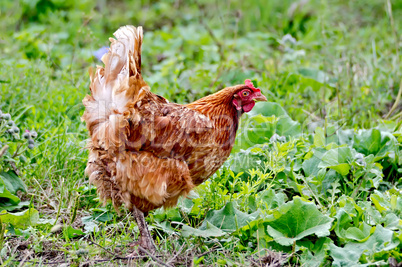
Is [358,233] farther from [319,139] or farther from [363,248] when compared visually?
[319,139]

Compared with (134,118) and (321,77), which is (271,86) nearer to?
(321,77)

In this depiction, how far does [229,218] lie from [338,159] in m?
1.03

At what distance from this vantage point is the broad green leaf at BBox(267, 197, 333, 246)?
277cm

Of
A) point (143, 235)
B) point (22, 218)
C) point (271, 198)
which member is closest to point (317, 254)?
point (271, 198)

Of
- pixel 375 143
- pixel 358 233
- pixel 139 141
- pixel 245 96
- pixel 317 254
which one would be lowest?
pixel 317 254

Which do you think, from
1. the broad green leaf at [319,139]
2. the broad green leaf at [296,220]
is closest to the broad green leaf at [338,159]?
the broad green leaf at [319,139]

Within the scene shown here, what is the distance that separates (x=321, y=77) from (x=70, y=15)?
13.5ft

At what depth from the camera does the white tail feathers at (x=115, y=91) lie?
8.91 feet

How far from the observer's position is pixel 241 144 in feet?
12.8

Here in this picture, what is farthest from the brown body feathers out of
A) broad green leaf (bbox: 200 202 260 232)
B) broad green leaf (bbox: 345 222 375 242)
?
broad green leaf (bbox: 345 222 375 242)

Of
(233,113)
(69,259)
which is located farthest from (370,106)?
(69,259)

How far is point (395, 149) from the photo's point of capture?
356 cm

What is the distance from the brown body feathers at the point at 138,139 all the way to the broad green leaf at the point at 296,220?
1.81 ft

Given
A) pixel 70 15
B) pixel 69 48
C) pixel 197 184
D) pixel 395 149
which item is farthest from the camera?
pixel 70 15
